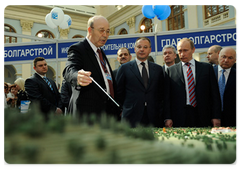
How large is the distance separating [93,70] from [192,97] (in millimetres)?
1119

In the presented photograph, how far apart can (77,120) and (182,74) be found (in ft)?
6.69

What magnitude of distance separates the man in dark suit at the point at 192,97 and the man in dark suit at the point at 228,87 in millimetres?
157

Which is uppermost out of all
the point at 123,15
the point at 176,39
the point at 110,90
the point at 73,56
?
the point at 123,15

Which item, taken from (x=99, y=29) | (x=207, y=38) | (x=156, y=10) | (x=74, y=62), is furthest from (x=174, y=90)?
(x=156, y=10)

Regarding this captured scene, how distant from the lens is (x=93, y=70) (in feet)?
6.48

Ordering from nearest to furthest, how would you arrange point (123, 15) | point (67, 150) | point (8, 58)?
point (67, 150) < point (8, 58) < point (123, 15)

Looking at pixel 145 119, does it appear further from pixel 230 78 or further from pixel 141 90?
pixel 230 78

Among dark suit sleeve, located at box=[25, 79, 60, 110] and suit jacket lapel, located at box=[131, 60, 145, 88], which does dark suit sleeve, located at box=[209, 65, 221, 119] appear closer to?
suit jacket lapel, located at box=[131, 60, 145, 88]

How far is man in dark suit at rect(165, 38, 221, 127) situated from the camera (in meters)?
2.56

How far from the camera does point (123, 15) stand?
18.8 meters

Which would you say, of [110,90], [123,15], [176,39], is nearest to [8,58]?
[176,39]

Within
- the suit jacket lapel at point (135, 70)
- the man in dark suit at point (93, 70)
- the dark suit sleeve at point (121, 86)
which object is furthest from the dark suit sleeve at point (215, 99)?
the man in dark suit at point (93, 70)

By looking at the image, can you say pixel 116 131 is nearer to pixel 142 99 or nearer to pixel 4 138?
pixel 4 138

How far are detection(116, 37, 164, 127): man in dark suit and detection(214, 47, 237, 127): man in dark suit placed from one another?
24.3 inches
